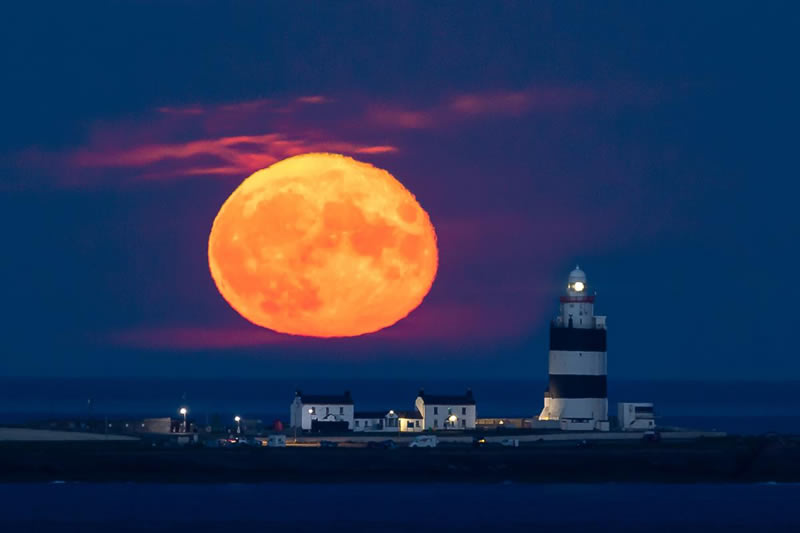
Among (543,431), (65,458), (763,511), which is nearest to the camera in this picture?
(763,511)

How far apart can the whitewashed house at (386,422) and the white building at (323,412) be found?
804 mm

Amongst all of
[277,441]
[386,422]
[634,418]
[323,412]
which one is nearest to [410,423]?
[386,422]

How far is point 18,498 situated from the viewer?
315 ft

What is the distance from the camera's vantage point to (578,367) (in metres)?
116

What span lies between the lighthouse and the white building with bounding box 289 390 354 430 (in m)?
12.9

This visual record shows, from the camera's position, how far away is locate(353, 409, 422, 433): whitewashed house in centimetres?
11625

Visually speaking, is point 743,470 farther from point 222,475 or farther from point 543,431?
point 222,475

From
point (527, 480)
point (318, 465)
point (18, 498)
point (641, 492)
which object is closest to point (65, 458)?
point (18, 498)

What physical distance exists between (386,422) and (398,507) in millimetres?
22767

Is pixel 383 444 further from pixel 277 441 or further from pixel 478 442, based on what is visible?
pixel 277 441

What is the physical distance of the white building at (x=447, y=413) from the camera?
11850 centimetres

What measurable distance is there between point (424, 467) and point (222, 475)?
11.1m

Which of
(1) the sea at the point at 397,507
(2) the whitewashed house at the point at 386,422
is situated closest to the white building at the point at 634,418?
(2) the whitewashed house at the point at 386,422

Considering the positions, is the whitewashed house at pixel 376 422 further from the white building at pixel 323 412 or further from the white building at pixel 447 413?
the white building at pixel 447 413
